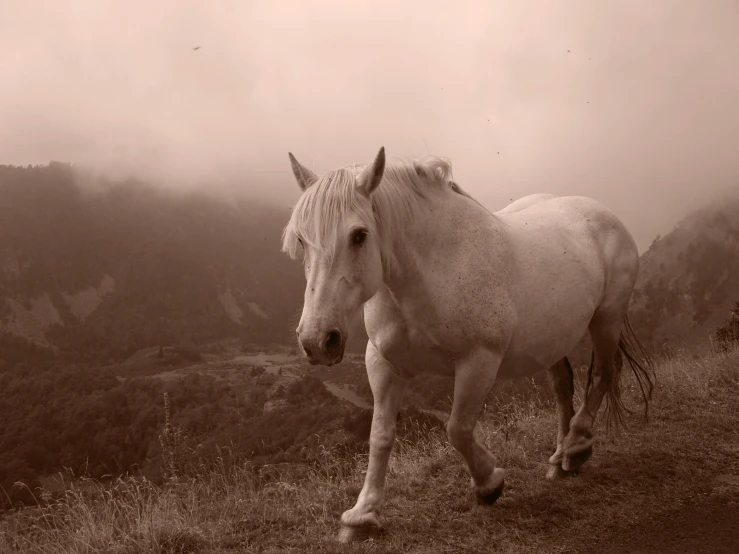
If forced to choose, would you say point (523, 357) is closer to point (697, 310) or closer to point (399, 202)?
point (399, 202)

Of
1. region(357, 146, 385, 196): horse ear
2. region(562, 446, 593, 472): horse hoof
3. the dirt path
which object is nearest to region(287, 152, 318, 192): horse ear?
region(357, 146, 385, 196): horse ear

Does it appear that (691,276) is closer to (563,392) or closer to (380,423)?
(563,392)

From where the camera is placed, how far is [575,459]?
4480mm

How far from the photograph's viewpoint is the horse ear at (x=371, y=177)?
3035 millimetres

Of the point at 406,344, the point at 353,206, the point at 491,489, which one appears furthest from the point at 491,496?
the point at 353,206

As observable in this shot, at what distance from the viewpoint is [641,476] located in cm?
444

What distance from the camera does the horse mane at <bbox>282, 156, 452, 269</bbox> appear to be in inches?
114

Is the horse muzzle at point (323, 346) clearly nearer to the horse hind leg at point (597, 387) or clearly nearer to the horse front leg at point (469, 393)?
the horse front leg at point (469, 393)

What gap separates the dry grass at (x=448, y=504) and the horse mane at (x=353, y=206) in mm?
1845

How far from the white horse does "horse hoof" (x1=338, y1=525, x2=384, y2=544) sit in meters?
0.01

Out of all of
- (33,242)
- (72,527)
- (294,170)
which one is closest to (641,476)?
(294,170)

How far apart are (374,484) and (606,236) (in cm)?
305

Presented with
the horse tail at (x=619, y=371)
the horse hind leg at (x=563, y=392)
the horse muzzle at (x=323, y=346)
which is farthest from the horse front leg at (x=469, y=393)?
the horse tail at (x=619, y=371)

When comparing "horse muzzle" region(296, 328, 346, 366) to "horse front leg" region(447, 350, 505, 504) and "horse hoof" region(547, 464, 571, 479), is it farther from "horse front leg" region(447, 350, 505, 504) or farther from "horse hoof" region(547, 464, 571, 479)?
"horse hoof" region(547, 464, 571, 479)
